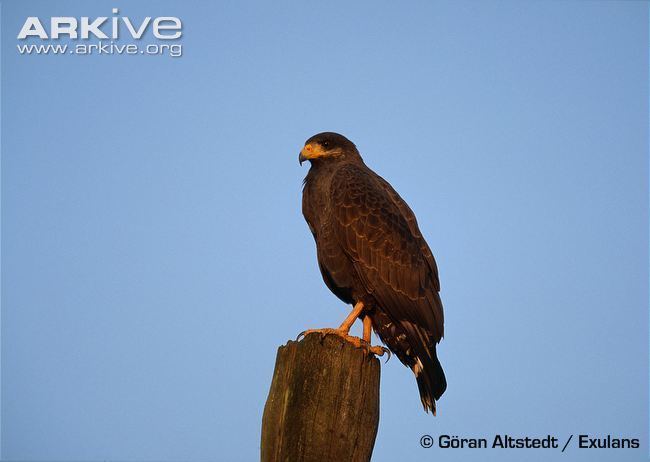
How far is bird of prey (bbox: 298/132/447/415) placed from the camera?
6.68m

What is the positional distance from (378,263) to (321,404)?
8.82ft

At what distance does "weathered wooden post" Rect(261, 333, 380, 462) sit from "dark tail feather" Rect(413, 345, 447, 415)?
1626 mm

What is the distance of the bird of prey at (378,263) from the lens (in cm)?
668

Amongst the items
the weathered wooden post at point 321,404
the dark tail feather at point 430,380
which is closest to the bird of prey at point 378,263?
the dark tail feather at point 430,380

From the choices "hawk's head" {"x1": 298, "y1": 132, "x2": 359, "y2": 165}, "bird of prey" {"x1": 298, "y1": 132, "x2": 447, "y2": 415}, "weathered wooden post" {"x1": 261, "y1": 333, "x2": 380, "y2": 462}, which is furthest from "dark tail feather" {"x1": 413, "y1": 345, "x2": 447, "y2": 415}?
"hawk's head" {"x1": 298, "y1": 132, "x2": 359, "y2": 165}

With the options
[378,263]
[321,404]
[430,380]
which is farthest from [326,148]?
[321,404]

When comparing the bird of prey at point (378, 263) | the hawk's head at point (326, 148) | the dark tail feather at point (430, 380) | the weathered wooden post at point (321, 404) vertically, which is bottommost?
the weathered wooden post at point (321, 404)

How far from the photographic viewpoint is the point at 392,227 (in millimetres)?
7219

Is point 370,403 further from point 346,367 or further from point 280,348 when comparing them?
point 280,348

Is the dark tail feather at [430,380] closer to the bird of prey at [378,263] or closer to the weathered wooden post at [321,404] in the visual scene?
the bird of prey at [378,263]

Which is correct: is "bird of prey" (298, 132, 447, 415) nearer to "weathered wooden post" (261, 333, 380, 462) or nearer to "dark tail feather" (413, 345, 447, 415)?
"dark tail feather" (413, 345, 447, 415)

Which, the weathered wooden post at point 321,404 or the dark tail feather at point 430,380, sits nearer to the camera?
the weathered wooden post at point 321,404

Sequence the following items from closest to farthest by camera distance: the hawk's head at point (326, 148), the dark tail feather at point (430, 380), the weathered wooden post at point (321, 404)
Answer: the weathered wooden post at point (321, 404), the dark tail feather at point (430, 380), the hawk's head at point (326, 148)

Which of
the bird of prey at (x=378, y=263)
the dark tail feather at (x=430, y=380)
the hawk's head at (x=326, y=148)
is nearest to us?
the dark tail feather at (x=430, y=380)
